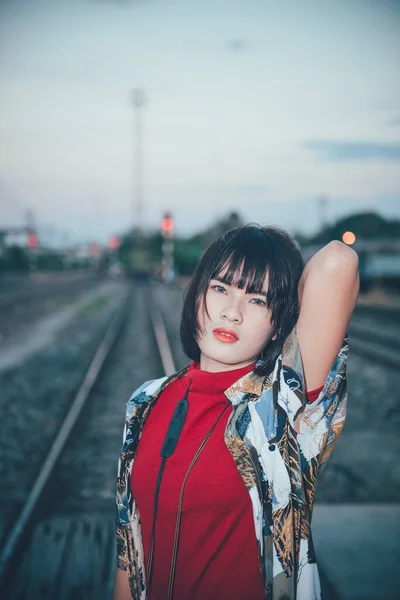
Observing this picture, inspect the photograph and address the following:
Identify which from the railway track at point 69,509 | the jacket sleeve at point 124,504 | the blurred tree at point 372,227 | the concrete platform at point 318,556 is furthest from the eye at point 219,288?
the blurred tree at point 372,227

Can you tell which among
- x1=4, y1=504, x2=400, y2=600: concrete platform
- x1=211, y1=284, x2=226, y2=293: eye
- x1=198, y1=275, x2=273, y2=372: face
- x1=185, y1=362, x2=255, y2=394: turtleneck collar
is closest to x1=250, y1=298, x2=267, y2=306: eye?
x1=198, y1=275, x2=273, y2=372: face

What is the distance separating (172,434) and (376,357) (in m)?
9.81

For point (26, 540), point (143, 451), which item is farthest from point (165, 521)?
point (26, 540)

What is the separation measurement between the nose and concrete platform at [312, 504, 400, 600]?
217cm

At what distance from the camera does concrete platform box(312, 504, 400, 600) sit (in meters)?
2.76

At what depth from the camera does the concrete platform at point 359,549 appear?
2761mm

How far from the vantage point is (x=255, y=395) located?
1.42 meters

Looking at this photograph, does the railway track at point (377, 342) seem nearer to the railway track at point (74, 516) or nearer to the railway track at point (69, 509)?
the railway track at point (74, 516)

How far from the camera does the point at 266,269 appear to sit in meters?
1.46

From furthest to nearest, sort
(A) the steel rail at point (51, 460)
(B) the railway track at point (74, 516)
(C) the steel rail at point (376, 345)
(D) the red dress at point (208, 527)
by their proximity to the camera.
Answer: (C) the steel rail at point (376, 345), (A) the steel rail at point (51, 460), (B) the railway track at point (74, 516), (D) the red dress at point (208, 527)

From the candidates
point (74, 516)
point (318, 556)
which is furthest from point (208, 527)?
point (74, 516)

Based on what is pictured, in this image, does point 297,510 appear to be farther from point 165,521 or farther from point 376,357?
point 376,357

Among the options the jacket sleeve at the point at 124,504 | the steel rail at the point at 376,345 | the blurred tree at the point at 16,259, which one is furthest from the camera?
the blurred tree at the point at 16,259

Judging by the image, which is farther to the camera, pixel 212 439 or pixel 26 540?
pixel 26 540
